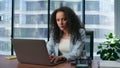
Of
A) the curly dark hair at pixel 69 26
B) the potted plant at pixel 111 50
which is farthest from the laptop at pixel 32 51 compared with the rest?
the potted plant at pixel 111 50

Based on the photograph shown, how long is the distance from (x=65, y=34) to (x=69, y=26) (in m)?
0.13

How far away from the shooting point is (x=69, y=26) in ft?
7.13

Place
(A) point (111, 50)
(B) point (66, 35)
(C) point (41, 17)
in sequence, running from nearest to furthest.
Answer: (B) point (66, 35)
(A) point (111, 50)
(C) point (41, 17)

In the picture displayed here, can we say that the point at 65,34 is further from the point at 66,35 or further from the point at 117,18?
the point at 117,18

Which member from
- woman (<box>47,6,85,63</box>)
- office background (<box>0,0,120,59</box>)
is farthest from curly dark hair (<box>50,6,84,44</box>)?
office background (<box>0,0,120,59</box>)

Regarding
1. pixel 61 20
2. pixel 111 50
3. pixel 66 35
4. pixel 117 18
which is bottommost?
pixel 111 50

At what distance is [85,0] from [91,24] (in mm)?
591

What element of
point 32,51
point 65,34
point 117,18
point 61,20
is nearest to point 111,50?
point 117,18

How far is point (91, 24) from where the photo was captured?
4.93 meters

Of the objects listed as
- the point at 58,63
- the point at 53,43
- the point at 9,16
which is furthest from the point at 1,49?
the point at 58,63

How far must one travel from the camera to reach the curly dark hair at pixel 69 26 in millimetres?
2156

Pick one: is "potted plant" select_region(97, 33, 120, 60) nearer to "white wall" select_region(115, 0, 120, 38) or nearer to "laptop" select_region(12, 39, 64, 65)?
"white wall" select_region(115, 0, 120, 38)

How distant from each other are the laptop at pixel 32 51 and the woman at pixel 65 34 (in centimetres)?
52

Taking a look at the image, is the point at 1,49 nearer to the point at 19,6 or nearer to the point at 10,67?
the point at 19,6
